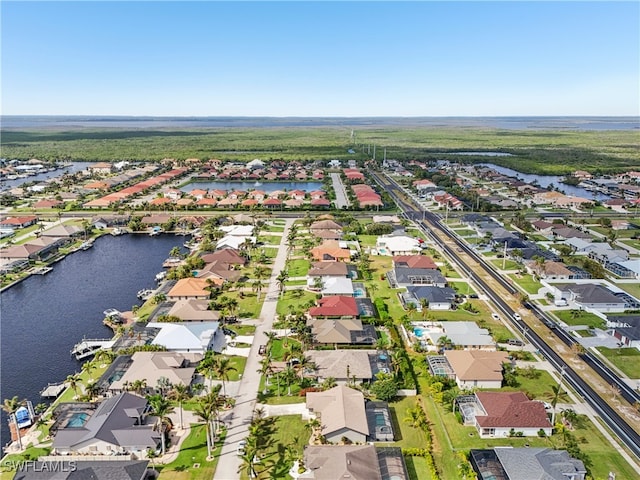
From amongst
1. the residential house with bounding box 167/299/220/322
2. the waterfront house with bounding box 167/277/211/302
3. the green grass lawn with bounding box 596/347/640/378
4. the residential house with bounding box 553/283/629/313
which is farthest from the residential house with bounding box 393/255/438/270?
the residential house with bounding box 167/299/220/322

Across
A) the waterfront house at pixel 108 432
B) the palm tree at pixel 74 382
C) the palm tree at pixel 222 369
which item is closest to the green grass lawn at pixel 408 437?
the palm tree at pixel 222 369

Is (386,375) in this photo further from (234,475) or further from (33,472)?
(33,472)

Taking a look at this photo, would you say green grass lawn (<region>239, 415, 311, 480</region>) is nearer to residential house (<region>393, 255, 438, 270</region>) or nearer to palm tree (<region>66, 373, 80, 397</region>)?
palm tree (<region>66, 373, 80, 397</region>)

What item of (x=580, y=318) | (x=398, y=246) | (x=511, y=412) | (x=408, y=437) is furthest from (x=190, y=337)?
(x=580, y=318)

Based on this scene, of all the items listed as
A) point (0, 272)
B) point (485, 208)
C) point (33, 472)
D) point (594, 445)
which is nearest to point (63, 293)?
point (0, 272)

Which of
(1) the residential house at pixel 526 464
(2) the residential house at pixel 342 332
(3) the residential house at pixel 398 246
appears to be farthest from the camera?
(3) the residential house at pixel 398 246

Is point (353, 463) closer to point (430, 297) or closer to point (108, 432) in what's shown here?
point (108, 432)

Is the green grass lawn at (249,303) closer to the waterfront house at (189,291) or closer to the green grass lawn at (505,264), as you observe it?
the waterfront house at (189,291)
